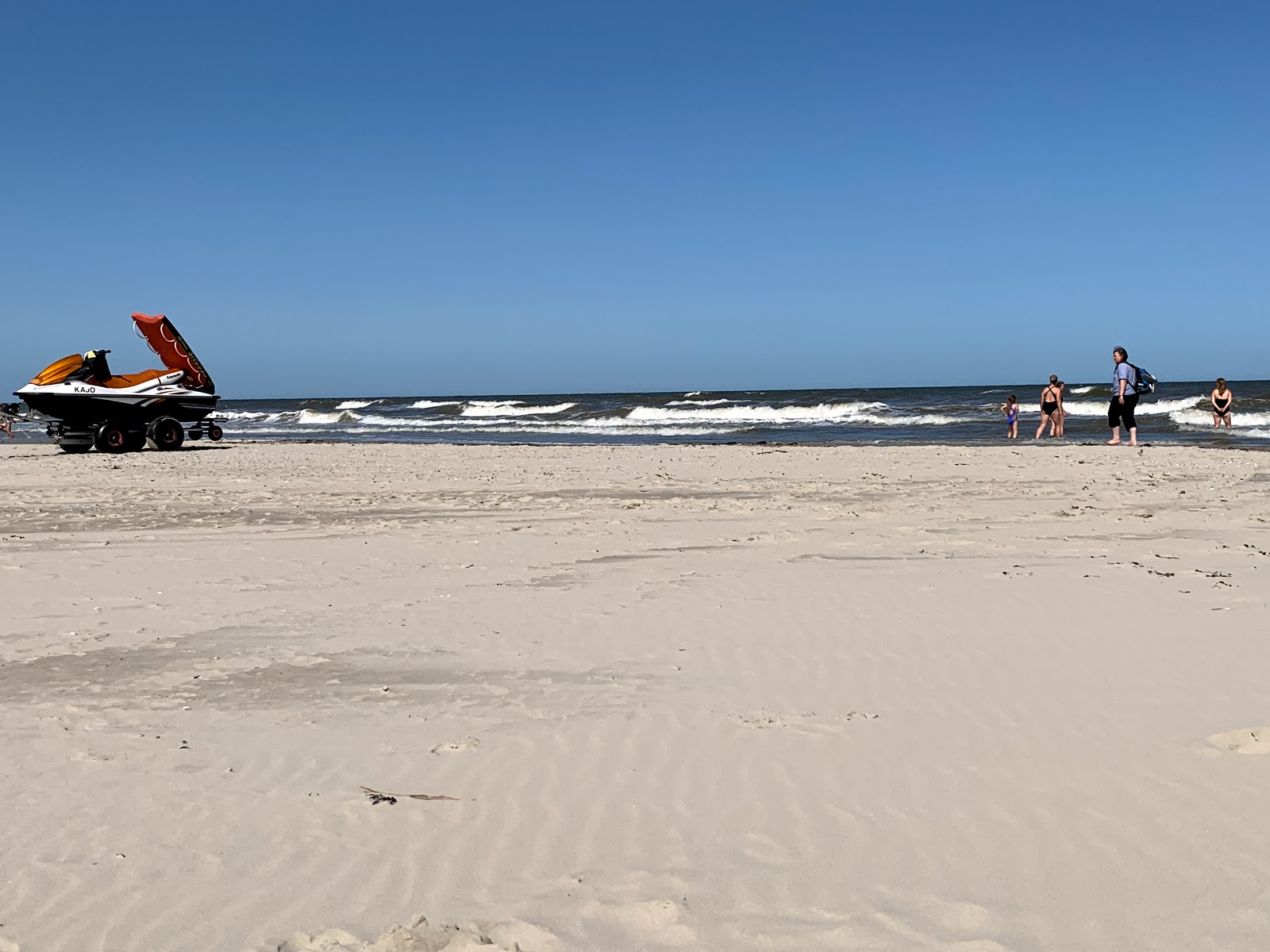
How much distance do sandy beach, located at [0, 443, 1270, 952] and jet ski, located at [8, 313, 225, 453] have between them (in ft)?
39.6

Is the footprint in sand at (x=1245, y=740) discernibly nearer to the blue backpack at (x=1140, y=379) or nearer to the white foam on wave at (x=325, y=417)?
the blue backpack at (x=1140, y=379)

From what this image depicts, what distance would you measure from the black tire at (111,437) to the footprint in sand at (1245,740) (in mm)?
20016

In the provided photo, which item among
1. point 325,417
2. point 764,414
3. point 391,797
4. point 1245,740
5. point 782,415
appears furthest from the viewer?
point 325,417

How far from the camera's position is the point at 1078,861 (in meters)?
3.05

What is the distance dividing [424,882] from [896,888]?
1288 mm

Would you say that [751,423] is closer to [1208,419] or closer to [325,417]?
[1208,419]

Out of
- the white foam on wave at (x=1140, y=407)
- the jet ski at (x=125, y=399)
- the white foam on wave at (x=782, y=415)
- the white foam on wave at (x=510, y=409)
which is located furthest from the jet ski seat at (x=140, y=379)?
→ the white foam on wave at (x=510, y=409)

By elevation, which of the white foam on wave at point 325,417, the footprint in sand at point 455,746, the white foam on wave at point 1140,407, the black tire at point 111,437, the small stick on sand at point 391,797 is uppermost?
the white foam on wave at point 1140,407

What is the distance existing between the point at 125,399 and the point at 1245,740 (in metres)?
20.2

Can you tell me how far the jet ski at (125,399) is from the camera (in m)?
19.4

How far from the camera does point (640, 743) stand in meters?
4.08

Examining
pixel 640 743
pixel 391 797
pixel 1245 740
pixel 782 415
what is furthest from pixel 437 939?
pixel 782 415

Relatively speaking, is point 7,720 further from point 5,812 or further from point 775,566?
point 775,566

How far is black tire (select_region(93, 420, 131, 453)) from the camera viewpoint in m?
20.0
